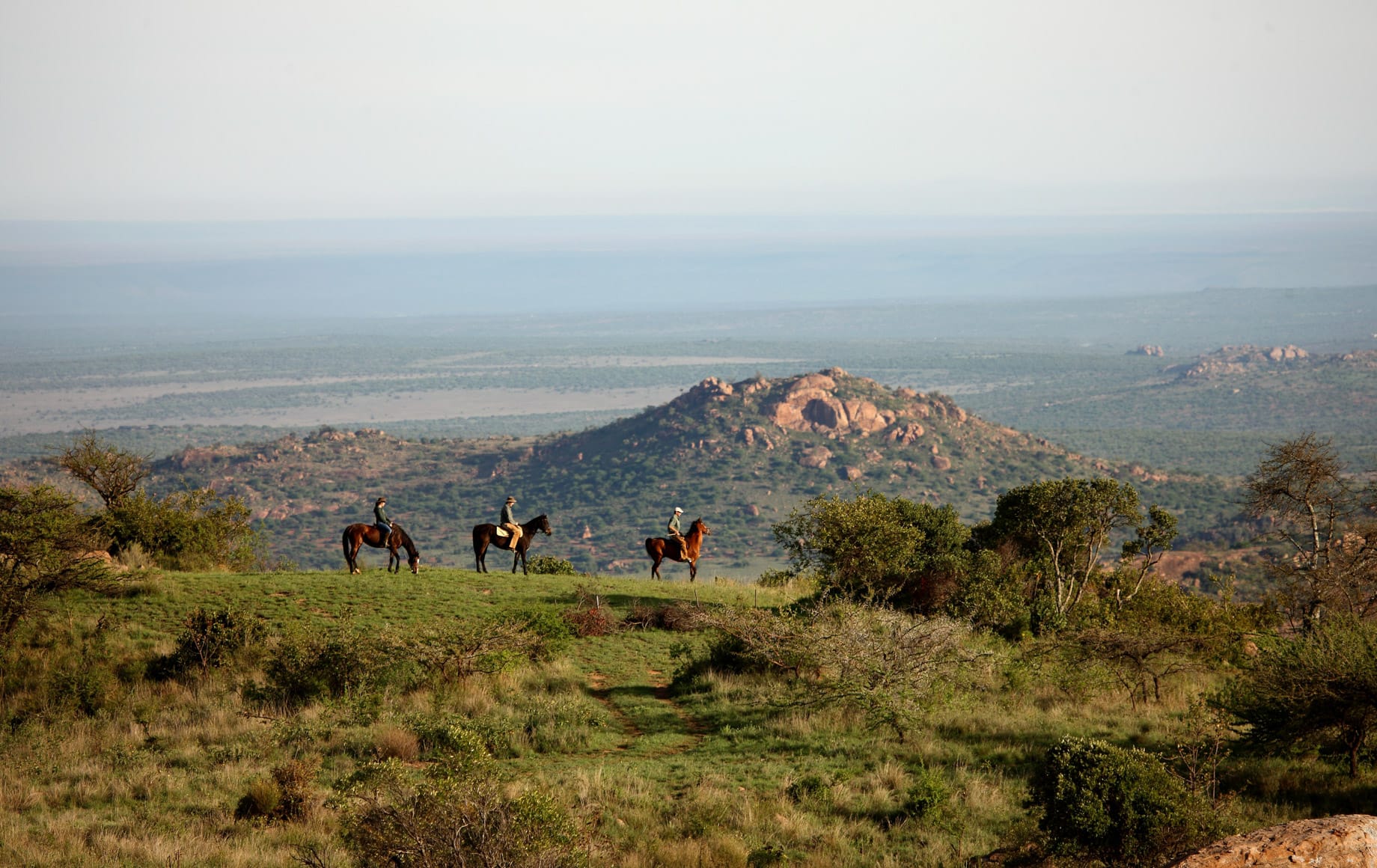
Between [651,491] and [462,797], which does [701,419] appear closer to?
[651,491]

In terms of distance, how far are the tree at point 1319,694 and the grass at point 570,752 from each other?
508 mm

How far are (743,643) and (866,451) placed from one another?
332 ft

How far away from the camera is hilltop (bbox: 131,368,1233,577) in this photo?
348 ft

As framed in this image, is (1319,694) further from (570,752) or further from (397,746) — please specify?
(397,746)

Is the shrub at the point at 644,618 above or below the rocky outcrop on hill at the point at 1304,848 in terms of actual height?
below

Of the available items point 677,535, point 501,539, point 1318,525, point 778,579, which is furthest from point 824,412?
point 501,539

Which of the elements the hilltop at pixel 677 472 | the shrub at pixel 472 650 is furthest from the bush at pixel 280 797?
the hilltop at pixel 677 472

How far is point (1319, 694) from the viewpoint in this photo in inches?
557

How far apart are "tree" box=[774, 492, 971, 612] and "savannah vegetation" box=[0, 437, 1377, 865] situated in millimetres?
90

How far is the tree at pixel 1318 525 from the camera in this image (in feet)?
79.5

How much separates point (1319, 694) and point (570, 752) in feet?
36.0

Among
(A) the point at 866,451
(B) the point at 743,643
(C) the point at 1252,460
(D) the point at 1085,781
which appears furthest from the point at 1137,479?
(D) the point at 1085,781

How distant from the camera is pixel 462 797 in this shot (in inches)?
384

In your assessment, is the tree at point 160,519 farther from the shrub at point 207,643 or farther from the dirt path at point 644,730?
the dirt path at point 644,730
